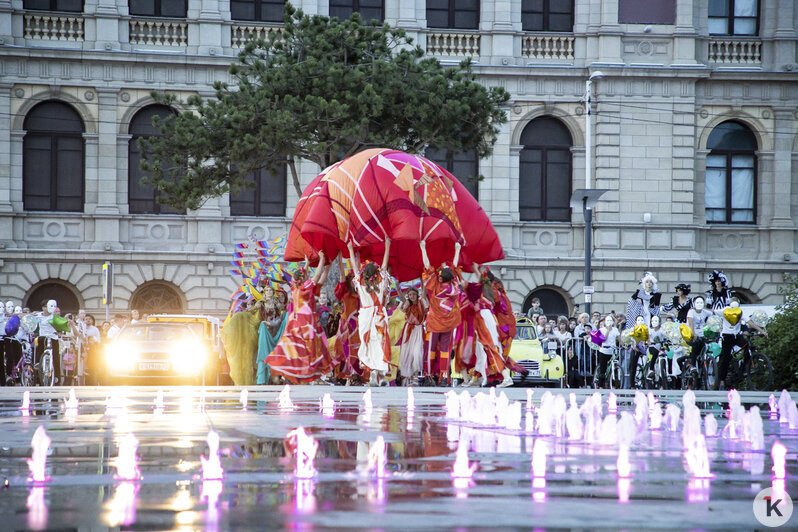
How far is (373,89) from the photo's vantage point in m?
27.2

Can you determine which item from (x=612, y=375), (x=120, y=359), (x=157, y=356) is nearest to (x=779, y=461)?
(x=612, y=375)

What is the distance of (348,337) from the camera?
2030 centimetres

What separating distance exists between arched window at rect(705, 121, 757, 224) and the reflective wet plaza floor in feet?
88.6

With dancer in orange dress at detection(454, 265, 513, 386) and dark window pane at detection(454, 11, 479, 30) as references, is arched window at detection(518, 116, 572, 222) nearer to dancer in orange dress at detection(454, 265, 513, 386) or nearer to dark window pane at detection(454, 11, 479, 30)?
dark window pane at detection(454, 11, 479, 30)

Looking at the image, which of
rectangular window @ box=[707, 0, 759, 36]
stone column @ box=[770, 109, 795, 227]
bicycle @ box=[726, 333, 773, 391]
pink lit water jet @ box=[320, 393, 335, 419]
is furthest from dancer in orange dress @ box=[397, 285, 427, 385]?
rectangular window @ box=[707, 0, 759, 36]

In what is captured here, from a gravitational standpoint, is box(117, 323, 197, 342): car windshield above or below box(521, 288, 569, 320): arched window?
below

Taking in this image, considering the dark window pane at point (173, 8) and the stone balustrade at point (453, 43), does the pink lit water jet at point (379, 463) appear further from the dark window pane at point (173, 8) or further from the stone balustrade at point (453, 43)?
the dark window pane at point (173, 8)

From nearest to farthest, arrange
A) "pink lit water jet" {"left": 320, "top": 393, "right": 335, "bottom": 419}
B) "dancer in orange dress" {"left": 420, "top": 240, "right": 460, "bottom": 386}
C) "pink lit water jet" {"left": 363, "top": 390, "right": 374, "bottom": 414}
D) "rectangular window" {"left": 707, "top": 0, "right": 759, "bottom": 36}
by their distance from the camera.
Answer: "pink lit water jet" {"left": 320, "top": 393, "right": 335, "bottom": 419}, "pink lit water jet" {"left": 363, "top": 390, "right": 374, "bottom": 414}, "dancer in orange dress" {"left": 420, "top": 240, "right": 460, "bottom": 386}, "rectangular window" {"left": 707, "top": 0, "right": 759, "bottom": 36}

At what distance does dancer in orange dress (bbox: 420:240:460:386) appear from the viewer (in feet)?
63.0

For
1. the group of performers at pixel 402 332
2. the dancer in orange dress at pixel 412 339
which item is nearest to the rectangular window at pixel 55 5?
the group of performers at pixel 402 332

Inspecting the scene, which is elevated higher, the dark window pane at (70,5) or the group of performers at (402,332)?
the dark window pane at (70,5)

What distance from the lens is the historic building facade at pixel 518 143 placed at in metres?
36.2

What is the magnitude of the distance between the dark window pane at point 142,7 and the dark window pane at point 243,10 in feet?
7.79

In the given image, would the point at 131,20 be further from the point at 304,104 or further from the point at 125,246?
the point at 304,104
